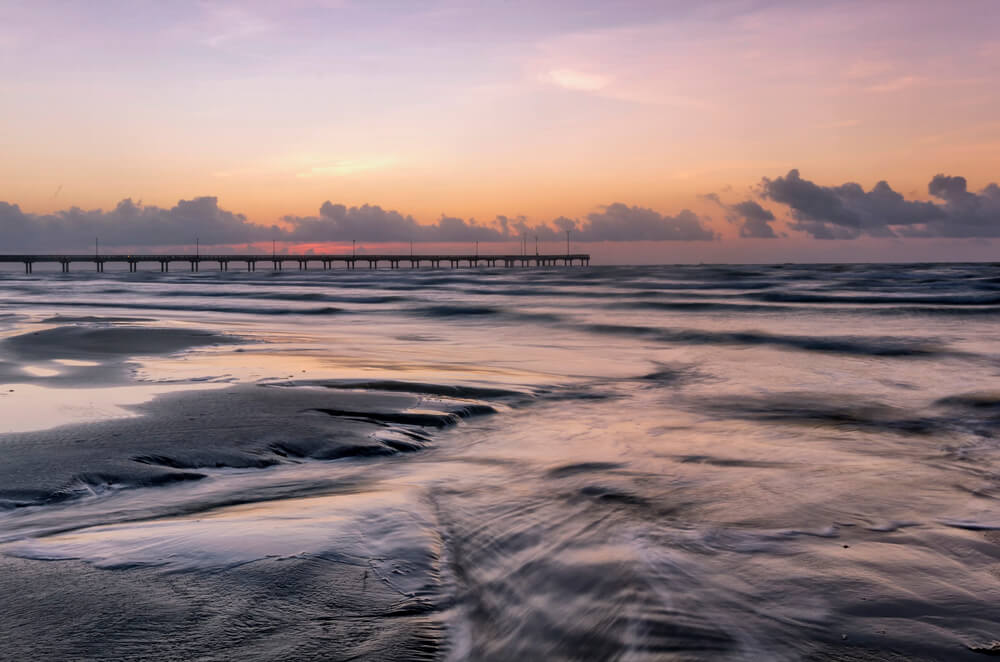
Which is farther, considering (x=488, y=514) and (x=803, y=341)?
(x=803, y=341)

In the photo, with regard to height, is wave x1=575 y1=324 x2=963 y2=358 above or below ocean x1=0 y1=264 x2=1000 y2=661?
below

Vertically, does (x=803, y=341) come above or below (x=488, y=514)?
below

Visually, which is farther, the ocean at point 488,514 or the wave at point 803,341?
the wave at point 803,341

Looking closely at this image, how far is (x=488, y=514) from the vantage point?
5.16m

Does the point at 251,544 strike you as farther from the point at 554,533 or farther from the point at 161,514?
the point at 554,533

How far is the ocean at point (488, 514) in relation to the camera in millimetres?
3430

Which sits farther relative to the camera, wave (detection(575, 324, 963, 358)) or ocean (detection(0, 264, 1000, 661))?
wave (detection(575, 324, 963, 358))

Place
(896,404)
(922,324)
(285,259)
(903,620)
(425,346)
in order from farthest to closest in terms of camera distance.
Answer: (285,259) < (922,324) < (425,346) < (896,404) < (903,620)

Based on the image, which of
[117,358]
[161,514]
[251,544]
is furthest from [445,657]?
[117,358]

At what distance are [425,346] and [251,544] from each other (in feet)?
40.7

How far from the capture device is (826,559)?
14.4 ft

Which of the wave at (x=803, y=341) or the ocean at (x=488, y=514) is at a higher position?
the ocean at (x=488, y=514)

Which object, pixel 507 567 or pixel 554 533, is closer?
pixel 507 567

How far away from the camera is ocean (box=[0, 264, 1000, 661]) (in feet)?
11.3
